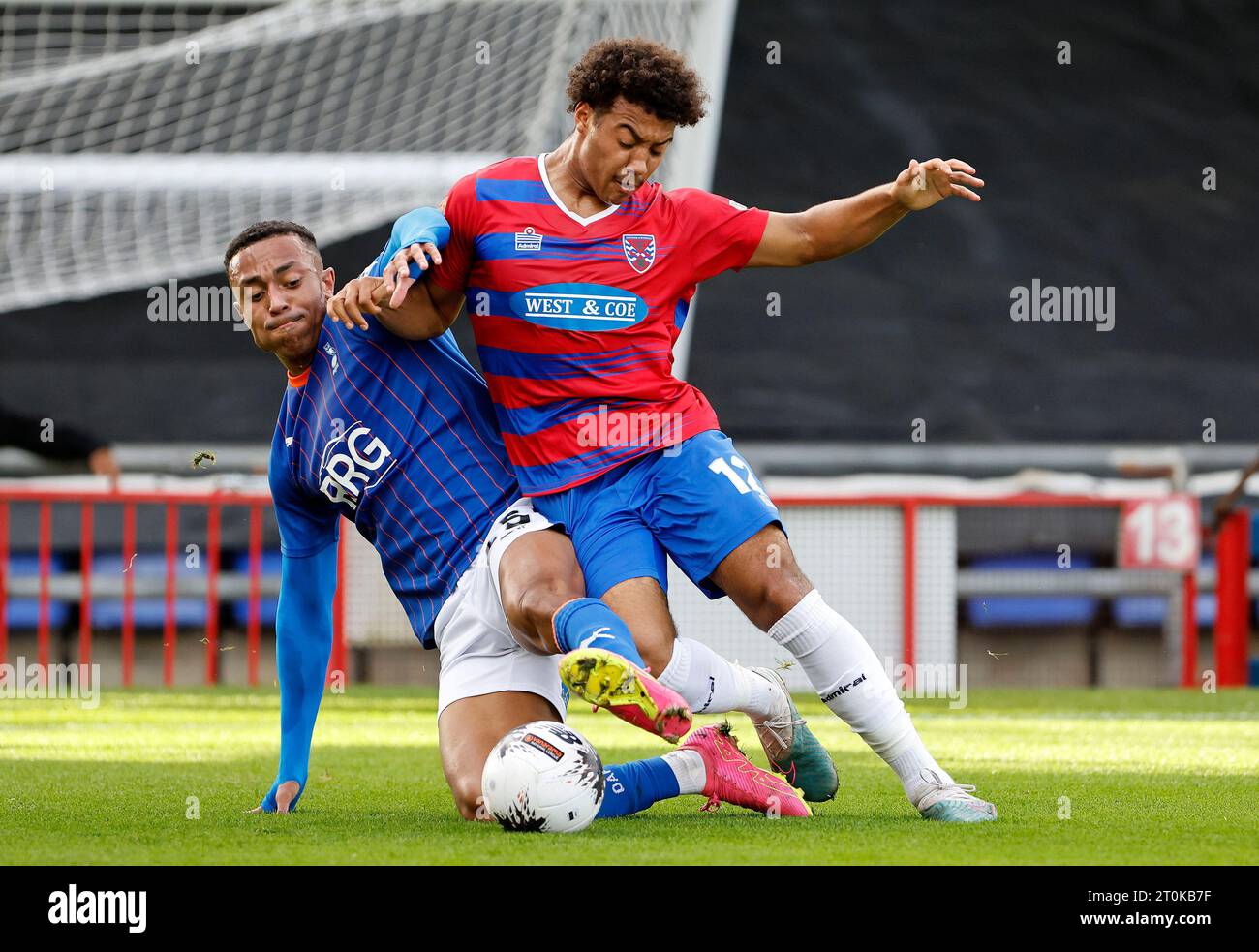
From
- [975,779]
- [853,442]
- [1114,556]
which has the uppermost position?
[853,442]

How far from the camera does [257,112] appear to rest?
10766 mm

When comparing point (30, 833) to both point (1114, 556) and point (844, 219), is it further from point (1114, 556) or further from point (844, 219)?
point (1114, 556)

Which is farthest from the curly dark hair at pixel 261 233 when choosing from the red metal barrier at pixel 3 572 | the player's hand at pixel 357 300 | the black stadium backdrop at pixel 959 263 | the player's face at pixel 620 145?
the black stadium backdrop at pixel 959 263

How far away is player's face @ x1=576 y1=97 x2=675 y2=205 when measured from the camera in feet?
13.0

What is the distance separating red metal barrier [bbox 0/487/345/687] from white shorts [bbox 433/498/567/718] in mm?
5165

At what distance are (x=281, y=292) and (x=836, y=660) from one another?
1704 millimetres

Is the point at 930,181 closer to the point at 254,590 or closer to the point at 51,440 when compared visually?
the point at 254,590

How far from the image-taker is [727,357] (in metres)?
11.9

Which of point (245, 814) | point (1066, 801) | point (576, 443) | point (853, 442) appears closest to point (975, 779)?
point (1066, 801)

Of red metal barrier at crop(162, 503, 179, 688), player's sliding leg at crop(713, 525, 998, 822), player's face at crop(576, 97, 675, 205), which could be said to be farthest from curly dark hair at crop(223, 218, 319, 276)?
red metal barrier at crop(162, 503, 179, 688)

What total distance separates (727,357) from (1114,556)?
10.6ft

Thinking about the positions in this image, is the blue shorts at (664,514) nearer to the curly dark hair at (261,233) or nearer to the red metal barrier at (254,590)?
the curly dark hair at (261,233)

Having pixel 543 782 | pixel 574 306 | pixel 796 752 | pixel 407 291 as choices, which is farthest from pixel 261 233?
pixel 796 752

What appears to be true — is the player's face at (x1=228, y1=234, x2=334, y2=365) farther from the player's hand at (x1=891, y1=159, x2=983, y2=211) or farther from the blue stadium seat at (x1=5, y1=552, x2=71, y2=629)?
the blue stadium seat at (x1=5, y1=552, x2=71, y2=629)
